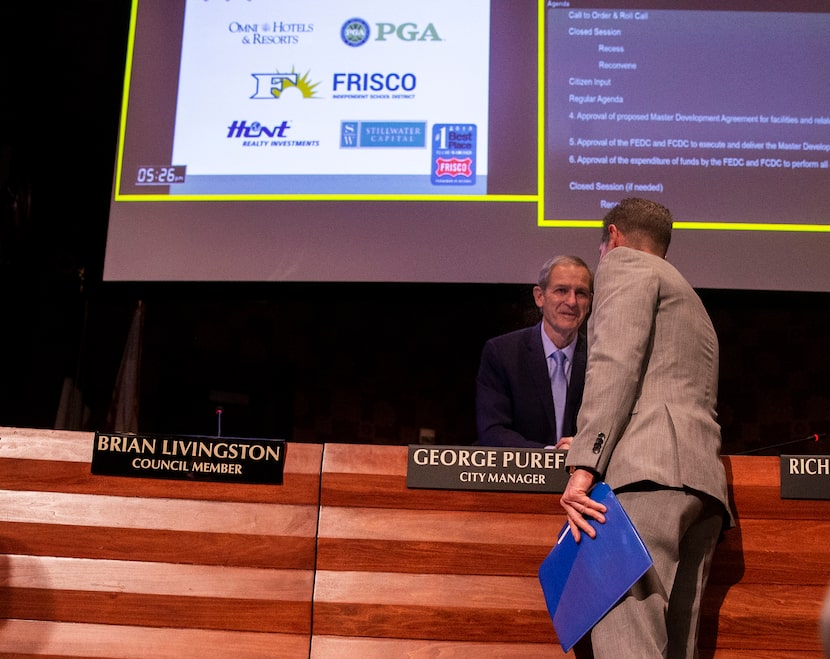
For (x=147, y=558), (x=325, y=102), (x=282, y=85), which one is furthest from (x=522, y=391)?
(x=282, y=85)

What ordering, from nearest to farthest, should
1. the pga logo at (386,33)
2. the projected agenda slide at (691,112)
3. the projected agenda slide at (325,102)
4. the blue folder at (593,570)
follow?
the blue folder at (593,570) → the projected agenda slide at (691,112) → the projected agenda slide at (325,102) → the pga logo at (386,33)

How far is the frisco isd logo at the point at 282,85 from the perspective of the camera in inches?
155

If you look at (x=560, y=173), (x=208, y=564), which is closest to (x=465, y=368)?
(x=560, y=173)

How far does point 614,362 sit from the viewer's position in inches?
78.7

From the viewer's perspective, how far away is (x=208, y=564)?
2.35 meters

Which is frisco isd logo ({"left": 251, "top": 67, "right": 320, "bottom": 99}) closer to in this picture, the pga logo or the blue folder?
the pga logo

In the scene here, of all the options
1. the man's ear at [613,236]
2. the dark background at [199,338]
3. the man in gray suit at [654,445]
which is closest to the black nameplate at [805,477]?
the man in gray suit at [654,445]

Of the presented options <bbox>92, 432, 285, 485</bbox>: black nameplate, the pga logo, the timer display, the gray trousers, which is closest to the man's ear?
the gray trousers

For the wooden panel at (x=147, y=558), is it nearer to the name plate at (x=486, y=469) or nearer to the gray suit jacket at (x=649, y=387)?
the name plate at (x=486, y=469)

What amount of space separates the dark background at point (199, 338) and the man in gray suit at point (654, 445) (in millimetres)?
2290

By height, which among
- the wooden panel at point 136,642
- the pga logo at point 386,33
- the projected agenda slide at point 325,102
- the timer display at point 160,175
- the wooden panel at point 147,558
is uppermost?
the pga logo at point 386,33

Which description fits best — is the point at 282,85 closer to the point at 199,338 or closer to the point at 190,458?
the point at 199,338

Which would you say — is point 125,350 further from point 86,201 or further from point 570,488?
point 570,488

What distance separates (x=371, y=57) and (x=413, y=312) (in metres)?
1.49
